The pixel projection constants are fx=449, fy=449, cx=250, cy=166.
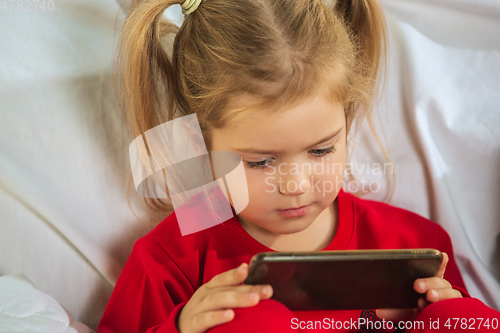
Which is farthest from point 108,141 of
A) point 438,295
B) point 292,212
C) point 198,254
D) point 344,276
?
point 438,295

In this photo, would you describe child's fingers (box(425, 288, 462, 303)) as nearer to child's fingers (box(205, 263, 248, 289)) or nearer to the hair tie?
child's fingers (box(205, 263, 248, 289))

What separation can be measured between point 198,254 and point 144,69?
331 mm

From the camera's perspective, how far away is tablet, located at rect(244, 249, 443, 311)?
21.8 inches

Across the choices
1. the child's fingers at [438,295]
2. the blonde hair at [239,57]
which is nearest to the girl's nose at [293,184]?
the blonde hair at [239,57]

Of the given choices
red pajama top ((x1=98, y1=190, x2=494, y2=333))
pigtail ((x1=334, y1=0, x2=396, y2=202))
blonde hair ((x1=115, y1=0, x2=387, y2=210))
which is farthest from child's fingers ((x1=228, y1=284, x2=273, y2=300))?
pigtail ((x1=334, y1=0, x2=396, y2=202))

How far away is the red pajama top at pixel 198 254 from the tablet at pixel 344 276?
4.4 inches

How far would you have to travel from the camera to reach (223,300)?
583mm

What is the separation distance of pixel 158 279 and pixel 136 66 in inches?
14.1

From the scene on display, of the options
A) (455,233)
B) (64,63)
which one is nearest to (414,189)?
(455,233)

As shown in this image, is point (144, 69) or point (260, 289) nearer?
point (260, 289)

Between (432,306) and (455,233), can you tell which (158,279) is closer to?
(432,306)

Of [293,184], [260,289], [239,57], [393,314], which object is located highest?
[239,57]

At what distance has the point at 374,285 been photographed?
60 centimetres

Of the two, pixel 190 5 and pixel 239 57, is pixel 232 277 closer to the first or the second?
pixel 239 57
